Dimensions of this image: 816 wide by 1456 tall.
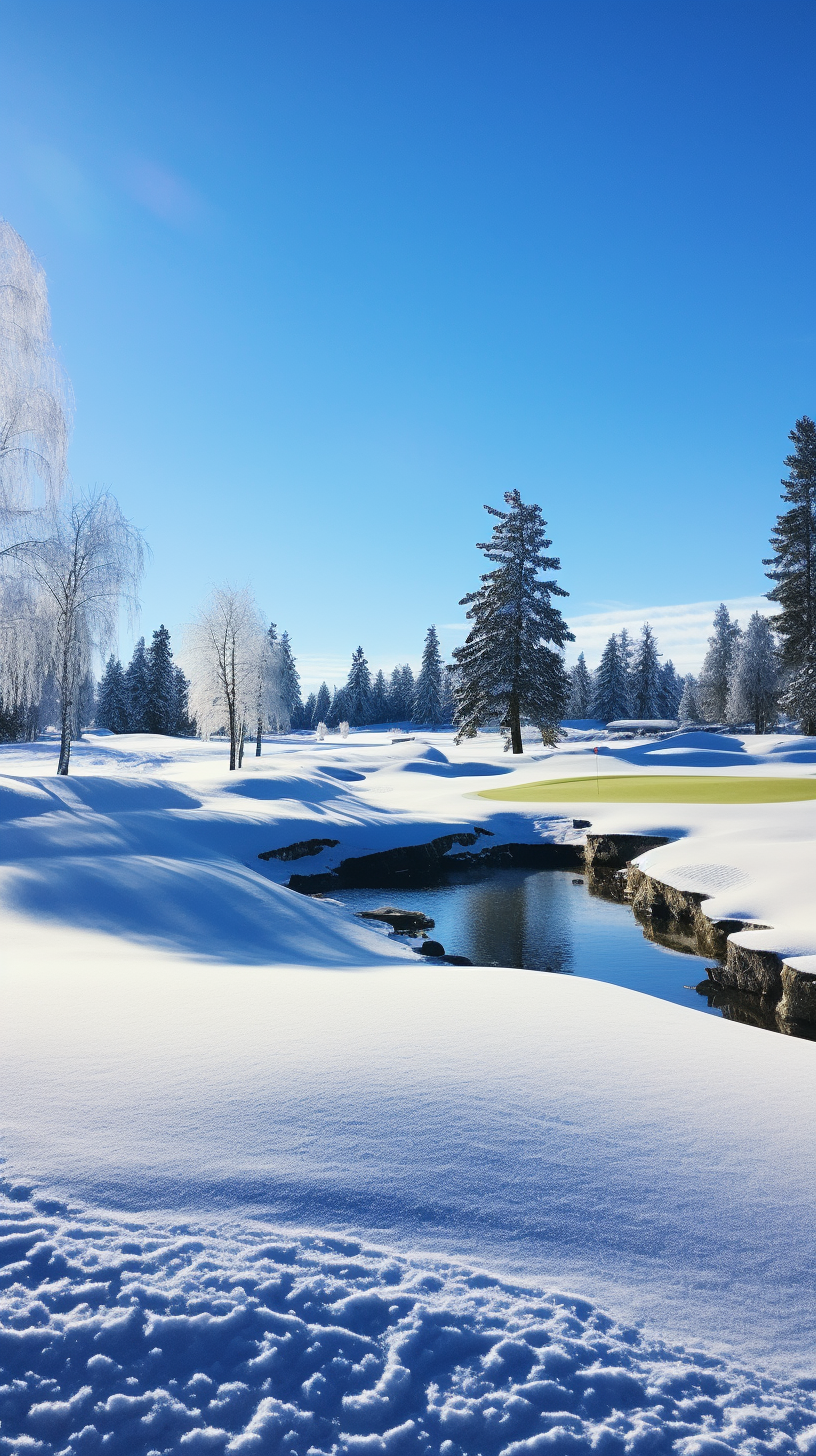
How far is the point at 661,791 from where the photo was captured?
21.0 metres

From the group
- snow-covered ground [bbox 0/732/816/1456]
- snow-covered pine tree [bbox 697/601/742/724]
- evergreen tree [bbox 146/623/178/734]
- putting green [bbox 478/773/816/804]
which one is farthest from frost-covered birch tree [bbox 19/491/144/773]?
snow-covered pine tree [bbox 697/601/742/724]

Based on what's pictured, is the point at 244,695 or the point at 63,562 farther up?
the point at 63,562

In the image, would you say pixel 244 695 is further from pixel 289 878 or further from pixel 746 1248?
pixel 746 1248

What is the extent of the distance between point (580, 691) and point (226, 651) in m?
51.8

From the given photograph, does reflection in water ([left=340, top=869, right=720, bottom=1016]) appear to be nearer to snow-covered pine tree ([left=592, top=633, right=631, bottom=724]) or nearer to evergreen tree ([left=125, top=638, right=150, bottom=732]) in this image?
evergreen tree ([left=125, top=638, right=150, bottom=732])

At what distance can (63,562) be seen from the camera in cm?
1564

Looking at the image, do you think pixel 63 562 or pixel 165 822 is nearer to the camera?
pixel 165 822

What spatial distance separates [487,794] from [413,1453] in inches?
847

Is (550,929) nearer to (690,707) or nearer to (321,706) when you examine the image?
(690,707)

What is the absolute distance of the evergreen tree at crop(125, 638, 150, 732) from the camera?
56.4 metres

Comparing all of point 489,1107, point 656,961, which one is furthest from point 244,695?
point 489,1107

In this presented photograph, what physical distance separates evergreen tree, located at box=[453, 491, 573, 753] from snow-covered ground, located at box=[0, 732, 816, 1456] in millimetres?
28457

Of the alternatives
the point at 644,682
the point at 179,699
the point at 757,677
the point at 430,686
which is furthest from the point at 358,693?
the point at 757,677

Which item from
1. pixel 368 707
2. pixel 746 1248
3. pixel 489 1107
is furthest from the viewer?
pixel 368 707
